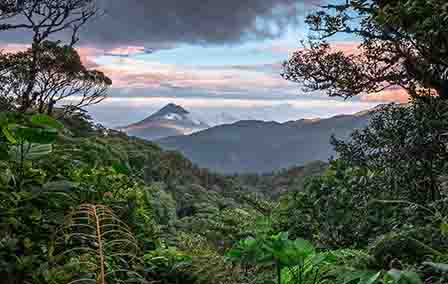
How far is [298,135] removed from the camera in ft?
145

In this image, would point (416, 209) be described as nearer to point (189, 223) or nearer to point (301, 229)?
point (301, 229)

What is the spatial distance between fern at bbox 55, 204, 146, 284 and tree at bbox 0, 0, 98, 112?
30.8ft

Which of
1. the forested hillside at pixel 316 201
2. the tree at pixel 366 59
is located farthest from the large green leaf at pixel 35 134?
the tree at pixel 366 59

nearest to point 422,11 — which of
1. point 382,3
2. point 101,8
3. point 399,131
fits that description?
point 399,131

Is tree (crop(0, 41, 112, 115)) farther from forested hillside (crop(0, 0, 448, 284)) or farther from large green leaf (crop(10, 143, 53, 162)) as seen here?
large green leaf (crop(10, 143, 53, 162))

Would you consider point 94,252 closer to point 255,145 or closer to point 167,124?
point 255,145

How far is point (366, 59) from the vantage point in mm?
6832

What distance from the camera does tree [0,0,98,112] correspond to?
12.1 metres

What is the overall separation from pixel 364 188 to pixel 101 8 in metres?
11.6

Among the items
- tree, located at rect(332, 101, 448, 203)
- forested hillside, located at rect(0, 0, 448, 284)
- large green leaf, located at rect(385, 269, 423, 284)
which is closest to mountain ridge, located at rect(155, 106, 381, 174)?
forested hillside, located at rect(0, 0, 448, 284)

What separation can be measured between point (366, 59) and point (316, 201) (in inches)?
82.6

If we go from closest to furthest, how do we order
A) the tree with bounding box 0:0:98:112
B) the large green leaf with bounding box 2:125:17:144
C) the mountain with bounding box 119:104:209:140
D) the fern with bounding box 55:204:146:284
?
the fern with bounding box 55:204:146:284
the large green leaf with bounding box 2:125:17:144
the tree with bounding box 0:0:98:112
the mountain with bounding box 119:104:209:140

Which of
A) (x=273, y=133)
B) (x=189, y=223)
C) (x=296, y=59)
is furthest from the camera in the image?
(x=273, y=133)

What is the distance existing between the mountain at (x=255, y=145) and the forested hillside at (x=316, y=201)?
28529mm
